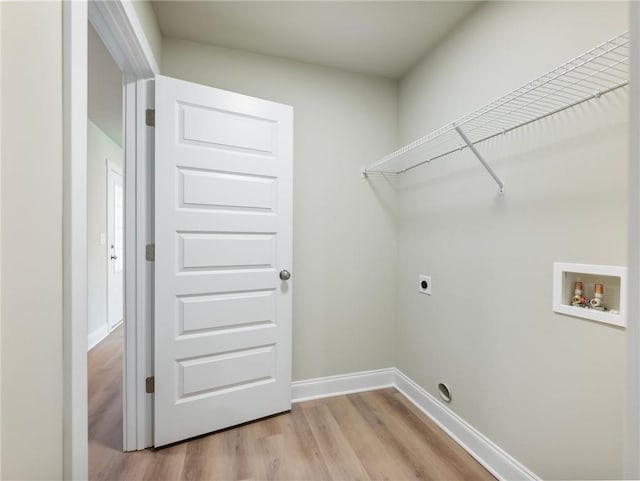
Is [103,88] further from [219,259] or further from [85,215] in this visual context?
[85,215]

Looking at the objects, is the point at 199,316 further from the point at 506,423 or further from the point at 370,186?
the point at 506,423

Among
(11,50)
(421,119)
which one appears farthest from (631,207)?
(421,119)

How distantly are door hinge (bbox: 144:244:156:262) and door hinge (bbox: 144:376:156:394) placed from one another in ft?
2.07

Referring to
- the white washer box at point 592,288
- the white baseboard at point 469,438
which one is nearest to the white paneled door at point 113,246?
the white baseboard at point 469,438

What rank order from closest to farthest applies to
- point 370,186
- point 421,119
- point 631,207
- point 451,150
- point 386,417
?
1. point 631,207
2. point 451,150
3. point 386,417
4. point 421,119
5. point 370,186

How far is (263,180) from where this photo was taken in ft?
5.82

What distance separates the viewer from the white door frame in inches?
29.2

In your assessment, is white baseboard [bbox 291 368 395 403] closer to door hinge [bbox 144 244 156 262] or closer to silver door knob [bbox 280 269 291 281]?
silver door knob [bbox 280 269 291 281]

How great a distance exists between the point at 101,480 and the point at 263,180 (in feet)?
5.45

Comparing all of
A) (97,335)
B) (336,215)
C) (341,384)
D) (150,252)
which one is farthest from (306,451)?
(97,335)

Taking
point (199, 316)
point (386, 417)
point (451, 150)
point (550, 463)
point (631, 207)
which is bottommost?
point (386, 417)

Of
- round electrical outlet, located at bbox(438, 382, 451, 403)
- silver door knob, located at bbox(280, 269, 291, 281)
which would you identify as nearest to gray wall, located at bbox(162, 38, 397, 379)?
silver door knob, located at bbox(280, 269, 291, 281)

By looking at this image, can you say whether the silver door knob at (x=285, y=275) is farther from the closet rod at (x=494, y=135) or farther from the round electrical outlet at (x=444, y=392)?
the round electrical outlet at (x=444, y=392)

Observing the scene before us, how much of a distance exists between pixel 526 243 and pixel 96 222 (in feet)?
13.3
